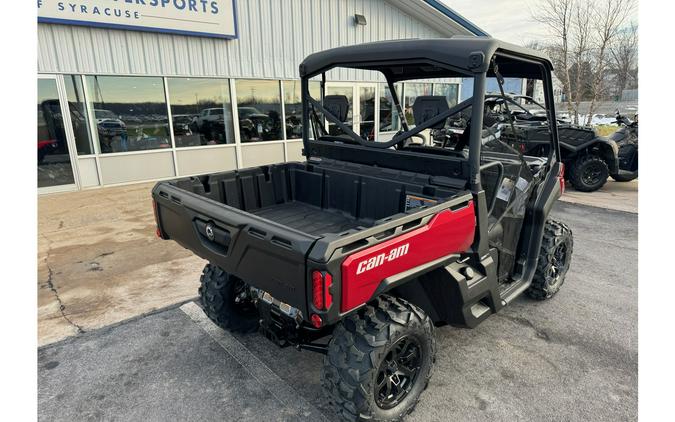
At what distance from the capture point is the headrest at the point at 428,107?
275cm

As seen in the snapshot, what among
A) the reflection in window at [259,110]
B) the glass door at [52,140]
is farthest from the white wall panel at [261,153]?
the glass door at [52,140]

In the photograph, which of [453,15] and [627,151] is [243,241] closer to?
[627,151]

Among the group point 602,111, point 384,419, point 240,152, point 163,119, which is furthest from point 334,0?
point 602,111

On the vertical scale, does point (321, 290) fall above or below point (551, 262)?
above

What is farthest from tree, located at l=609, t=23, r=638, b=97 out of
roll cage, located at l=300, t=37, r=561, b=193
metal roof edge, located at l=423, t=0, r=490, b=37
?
roll cage, located at l=300, t=37, r=561, b=193

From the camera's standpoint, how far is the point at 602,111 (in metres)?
20.2

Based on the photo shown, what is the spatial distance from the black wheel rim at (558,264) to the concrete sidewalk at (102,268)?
352 centimetres

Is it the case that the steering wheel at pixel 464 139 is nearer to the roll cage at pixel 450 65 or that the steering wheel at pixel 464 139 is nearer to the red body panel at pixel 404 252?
the roll cage at pixel 450 65

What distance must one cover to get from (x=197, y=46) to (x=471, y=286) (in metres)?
8.66

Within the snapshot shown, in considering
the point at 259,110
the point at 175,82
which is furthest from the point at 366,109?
the point at 175,82

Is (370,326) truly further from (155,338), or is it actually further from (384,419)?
(155,338)

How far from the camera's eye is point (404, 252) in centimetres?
207

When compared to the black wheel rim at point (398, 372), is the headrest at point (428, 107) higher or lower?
higher

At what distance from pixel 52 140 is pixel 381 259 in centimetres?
837
